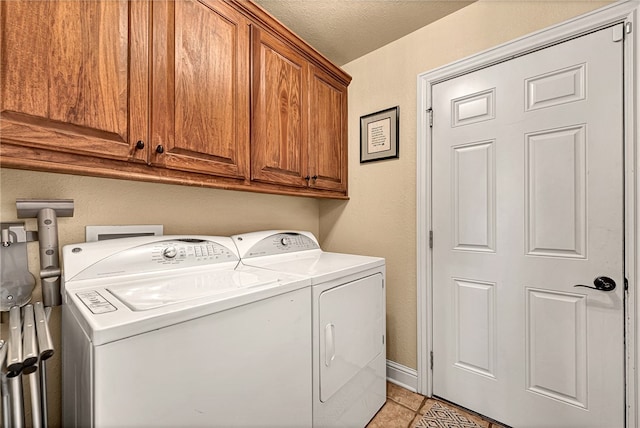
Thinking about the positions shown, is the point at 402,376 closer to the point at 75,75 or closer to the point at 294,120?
the point at 294,120

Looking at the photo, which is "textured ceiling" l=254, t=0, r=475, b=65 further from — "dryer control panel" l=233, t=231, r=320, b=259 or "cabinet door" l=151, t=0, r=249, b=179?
"dryer control panel" l=233, t=231, r=320, b=259

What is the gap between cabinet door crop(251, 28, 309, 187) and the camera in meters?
1.56

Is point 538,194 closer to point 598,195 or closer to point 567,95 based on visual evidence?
point 598,195

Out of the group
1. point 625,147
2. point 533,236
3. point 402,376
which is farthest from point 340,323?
point 625,147

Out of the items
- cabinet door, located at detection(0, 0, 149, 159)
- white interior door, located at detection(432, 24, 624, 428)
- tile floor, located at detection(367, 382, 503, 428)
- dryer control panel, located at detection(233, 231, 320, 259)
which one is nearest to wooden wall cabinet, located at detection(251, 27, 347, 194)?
dryer control panel, located at detection(233, 231, 320, 259)

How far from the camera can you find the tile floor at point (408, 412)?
5.34 ft

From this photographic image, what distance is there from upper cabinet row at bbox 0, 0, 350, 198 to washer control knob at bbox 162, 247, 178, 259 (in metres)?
0.31

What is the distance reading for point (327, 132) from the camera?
210cm

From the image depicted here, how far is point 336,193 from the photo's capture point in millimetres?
2213

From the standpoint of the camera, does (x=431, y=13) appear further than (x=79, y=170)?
Yes

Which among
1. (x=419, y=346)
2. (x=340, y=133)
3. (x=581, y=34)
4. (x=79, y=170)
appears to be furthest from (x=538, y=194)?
(x=79, y=170)

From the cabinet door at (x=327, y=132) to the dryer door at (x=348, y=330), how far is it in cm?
81

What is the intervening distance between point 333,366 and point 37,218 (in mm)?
1420

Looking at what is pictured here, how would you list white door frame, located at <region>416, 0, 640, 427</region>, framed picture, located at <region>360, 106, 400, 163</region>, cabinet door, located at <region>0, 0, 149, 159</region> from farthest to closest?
framed picture, located at <region>360, 106, 400, 163</region> < white door frame, located at <region>416, 0, 640, 427</region> < cabinet door, located at <region>0, 0, 149, 159</region>
